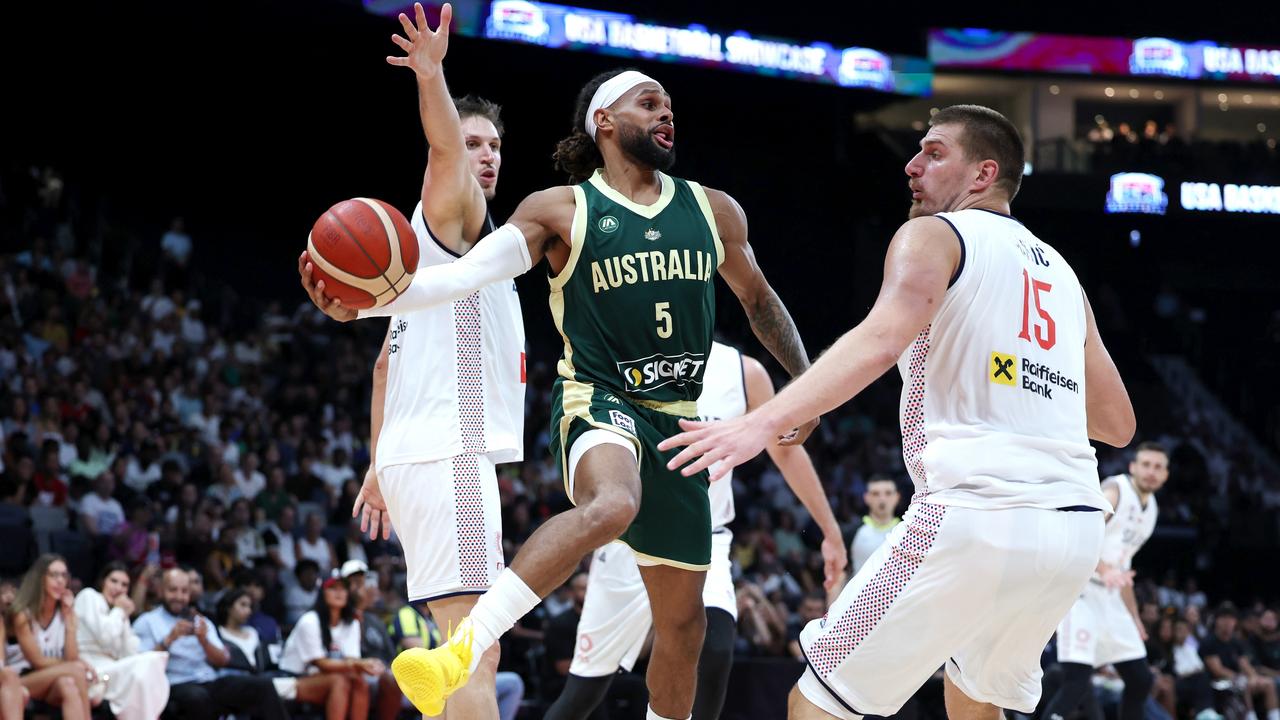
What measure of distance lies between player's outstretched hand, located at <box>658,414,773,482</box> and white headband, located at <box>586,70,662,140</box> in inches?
78.4

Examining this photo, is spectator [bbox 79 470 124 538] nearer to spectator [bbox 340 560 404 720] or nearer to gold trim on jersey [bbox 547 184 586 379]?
spectator [bbox 340 560 404 720]

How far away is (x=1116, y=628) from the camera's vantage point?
9.87 metres

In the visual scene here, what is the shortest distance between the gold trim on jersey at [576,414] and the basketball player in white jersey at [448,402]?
26 cm

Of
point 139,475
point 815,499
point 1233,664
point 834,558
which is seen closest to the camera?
point 834,558

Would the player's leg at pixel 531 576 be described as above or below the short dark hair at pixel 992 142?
below

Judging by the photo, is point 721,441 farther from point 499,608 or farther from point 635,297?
point 635,297

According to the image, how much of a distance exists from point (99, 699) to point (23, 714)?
1.64 feet

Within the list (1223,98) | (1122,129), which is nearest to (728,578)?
(1122,129)

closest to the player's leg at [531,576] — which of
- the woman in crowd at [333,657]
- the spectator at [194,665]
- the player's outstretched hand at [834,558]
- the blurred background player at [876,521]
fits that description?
the player's outstretched hand at [834,558]

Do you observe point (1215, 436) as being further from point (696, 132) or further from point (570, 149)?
point (570, 149)

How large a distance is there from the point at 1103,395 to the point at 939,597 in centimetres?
110

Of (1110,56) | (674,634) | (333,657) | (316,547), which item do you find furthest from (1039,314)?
(1110,56)

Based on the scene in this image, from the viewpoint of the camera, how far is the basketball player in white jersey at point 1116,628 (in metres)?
9.77

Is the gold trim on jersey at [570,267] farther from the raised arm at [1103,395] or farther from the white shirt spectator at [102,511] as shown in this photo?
the white shirt spectator at [102,511]
